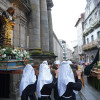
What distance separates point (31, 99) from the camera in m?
4.11

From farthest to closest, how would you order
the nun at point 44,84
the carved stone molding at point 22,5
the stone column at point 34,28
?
the stone column at point 34,28, the carved stone molding at point 22,5, the nun at point 44,84

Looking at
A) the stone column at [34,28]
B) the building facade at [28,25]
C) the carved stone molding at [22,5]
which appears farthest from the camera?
the stone column at [34,28]

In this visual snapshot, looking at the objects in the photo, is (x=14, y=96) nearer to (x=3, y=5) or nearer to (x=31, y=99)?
(x=31, y=99)

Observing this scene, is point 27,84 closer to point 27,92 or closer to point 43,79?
point 27,92

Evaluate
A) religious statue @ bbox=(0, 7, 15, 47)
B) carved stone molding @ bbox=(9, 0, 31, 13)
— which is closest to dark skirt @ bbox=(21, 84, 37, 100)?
religious statue @ bbox=(0, 7, 15, 47)

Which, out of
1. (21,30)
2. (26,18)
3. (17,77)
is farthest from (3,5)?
(17,77)

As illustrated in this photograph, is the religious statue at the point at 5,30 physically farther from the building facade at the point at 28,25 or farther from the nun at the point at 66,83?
the nun at the point at 66,83

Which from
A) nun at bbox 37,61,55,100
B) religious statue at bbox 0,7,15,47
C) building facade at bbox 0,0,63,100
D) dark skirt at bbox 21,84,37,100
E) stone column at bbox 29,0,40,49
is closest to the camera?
dark skirt at bbox 21,84,37,100

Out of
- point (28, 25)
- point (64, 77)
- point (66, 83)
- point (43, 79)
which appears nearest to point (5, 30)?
point (43, 79)

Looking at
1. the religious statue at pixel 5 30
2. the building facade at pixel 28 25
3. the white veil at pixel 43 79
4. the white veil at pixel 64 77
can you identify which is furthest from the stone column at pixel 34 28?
the white veil at pixel 64 77

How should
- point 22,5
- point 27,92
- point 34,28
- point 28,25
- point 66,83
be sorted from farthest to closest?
point 28,25 → point 34,28 → point 22,5 → point 27,92 → point 66,83

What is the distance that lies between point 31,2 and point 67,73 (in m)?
9.19

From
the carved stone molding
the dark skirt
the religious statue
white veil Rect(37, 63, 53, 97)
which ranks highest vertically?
the carved stone molding

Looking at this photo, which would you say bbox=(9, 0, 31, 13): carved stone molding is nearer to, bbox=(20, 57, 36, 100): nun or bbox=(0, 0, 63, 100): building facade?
bbox=(0, 0, 63, 100): building facade
